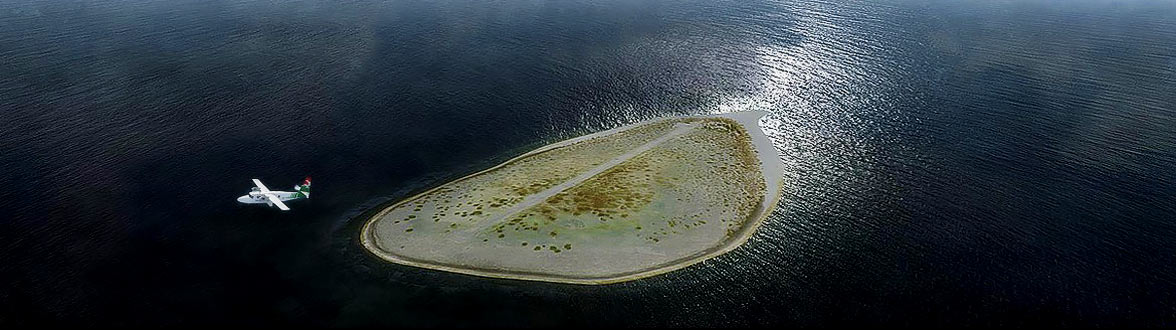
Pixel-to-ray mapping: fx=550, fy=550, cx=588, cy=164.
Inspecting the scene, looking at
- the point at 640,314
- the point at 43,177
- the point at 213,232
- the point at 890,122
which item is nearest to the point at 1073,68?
the point at 890,122

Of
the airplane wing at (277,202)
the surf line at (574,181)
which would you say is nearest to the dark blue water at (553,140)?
the airplane wing at (277,202)

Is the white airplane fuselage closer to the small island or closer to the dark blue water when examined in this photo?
the dark blue water

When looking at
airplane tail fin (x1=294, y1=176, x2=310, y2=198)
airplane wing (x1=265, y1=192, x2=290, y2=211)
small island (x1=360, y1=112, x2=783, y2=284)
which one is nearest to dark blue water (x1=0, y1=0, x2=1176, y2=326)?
A: airplane wing (x1=265, y1=192, x2=290, y2=211)

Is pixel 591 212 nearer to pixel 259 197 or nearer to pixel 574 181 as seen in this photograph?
pixel 574 181

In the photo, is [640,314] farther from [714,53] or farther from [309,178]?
[714,53]

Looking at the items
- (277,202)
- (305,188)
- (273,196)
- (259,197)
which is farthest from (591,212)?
(259,197)

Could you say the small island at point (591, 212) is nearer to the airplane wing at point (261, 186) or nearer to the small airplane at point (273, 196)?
the small airplane at point (273, 196)
